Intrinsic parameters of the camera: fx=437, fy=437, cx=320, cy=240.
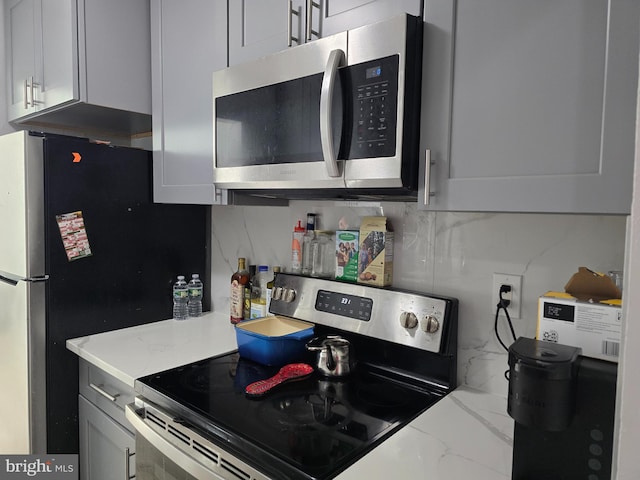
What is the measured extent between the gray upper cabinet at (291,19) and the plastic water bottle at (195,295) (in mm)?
1012

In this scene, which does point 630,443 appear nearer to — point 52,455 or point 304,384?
point 304,384

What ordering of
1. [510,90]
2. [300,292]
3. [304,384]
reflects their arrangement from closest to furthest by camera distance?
[510,90]
[304,384]
[300,292]

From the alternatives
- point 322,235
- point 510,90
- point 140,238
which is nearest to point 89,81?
point 140,238

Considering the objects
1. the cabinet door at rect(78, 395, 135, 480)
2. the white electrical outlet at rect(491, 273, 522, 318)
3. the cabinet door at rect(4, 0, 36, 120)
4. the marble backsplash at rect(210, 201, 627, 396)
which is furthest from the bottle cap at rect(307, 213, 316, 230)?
the cabinet door at rect(4, 0, 36, 120)

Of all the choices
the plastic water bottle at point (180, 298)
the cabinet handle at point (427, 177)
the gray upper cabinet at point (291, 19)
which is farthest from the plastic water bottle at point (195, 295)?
the cabinet handle at point (427, 177)

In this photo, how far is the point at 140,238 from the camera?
72.8 inches

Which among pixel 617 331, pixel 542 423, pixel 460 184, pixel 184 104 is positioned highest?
pixel 184 104

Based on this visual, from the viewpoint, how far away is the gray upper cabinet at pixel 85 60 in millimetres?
1689

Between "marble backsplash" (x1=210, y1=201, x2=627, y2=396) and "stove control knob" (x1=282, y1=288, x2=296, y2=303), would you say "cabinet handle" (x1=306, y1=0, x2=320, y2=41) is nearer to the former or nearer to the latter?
"marble backsplash" (x1=210, y1=201, x2=627, y2=396)

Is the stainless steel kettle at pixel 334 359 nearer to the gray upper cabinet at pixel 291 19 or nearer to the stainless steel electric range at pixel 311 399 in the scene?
the stainless steel electric range at pixel 311 399

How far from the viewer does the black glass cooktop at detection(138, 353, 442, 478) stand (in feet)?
3.04

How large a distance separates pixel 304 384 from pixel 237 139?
0.78m

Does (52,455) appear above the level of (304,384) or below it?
below

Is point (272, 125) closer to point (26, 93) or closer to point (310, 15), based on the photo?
point (310, 15)
